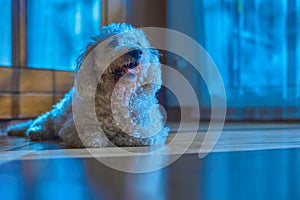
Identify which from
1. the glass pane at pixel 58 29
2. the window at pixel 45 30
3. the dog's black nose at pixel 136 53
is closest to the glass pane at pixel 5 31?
the window at pixel 45 30

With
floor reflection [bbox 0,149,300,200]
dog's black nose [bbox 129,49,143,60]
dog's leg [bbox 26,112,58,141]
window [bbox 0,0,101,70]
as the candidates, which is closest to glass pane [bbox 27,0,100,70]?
window [bbox 0,0,101,70]

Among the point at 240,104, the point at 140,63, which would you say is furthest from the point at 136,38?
the point at 240,104

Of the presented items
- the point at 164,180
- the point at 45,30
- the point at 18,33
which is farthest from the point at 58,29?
the point at 164,180

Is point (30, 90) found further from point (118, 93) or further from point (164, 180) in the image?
point (164, 180)

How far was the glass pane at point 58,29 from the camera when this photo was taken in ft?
6.57

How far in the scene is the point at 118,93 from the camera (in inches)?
47.1

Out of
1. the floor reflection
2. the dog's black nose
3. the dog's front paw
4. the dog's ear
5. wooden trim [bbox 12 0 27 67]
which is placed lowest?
the floor reflection

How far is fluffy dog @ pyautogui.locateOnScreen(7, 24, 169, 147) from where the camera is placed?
1.17 m

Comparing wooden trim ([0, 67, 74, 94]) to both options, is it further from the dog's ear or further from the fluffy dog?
the dog's ear

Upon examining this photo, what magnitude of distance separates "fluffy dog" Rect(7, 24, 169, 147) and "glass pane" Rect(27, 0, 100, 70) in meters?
0.85

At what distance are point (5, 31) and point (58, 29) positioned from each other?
1.20 ft

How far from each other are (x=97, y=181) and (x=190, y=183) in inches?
6.9

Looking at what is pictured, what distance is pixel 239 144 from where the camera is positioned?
4.24ft

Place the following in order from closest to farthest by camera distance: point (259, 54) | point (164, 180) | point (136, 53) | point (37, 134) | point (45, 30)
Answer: point (164, 180)
point (136, 53)
point (37, 134)
point (45, 30)
point (259, 54)
